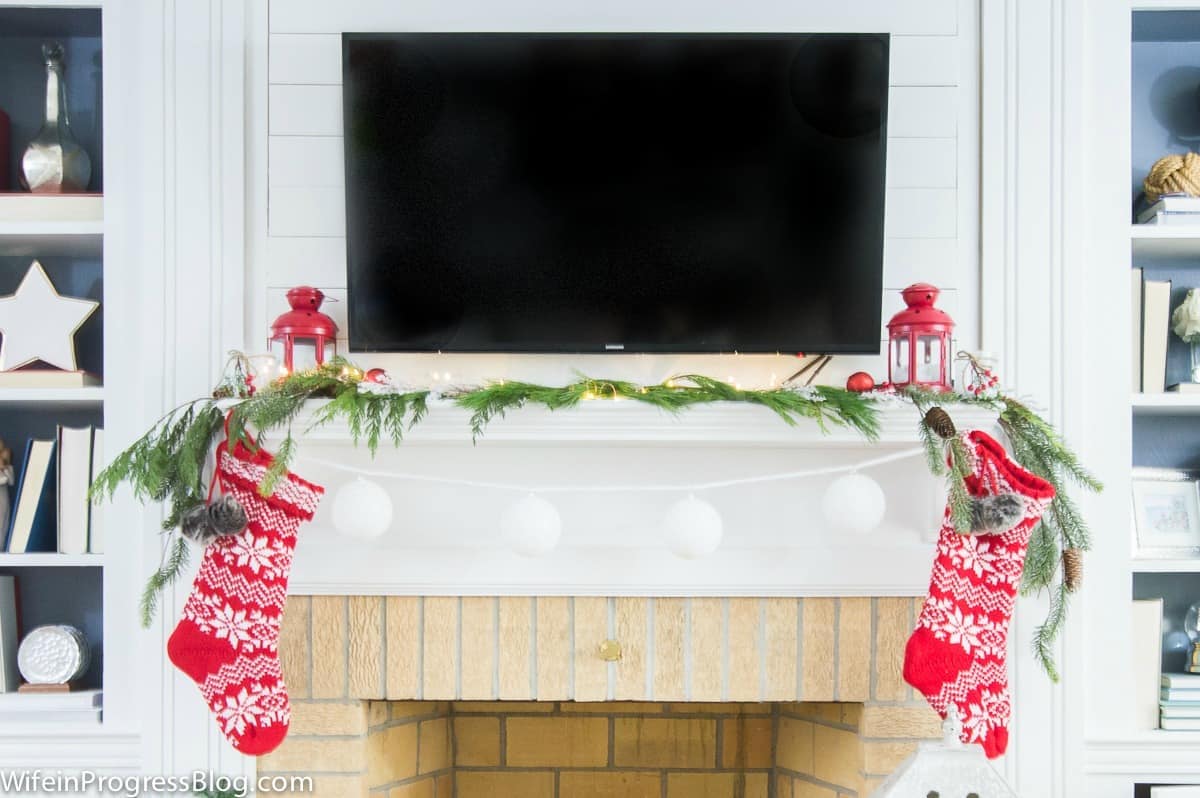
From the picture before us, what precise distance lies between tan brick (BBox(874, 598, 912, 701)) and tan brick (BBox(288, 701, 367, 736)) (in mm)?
992

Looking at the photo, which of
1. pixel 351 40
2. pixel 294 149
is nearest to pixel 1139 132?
pixel 351 40

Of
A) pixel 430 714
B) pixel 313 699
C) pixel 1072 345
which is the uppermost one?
pixel 1072 345

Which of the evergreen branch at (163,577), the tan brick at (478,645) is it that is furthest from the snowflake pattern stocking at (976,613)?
the evergreen branch at (163,577)

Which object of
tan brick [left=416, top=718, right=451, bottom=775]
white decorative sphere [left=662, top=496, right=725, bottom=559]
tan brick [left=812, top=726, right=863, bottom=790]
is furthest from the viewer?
tan brick [left=416, top=718, right=451, bottom=775]

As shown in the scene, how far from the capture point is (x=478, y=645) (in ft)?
5.39

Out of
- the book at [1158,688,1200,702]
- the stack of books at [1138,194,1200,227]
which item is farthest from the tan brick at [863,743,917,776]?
the stack of books at [1138,194,1200,227]

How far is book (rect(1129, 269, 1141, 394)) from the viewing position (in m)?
1.81

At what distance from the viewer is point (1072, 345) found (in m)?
1.70

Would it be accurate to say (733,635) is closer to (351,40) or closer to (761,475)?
(761,475)

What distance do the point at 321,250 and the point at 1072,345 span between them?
1.49 metres

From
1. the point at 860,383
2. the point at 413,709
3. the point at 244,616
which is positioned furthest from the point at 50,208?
the point at 860,383

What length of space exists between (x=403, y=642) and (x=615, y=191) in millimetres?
942

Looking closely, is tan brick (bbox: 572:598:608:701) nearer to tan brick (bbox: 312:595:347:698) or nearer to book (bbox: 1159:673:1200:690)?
tan brick (bbox: 312:595:347:698)

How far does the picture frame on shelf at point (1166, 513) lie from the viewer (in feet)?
6.04
